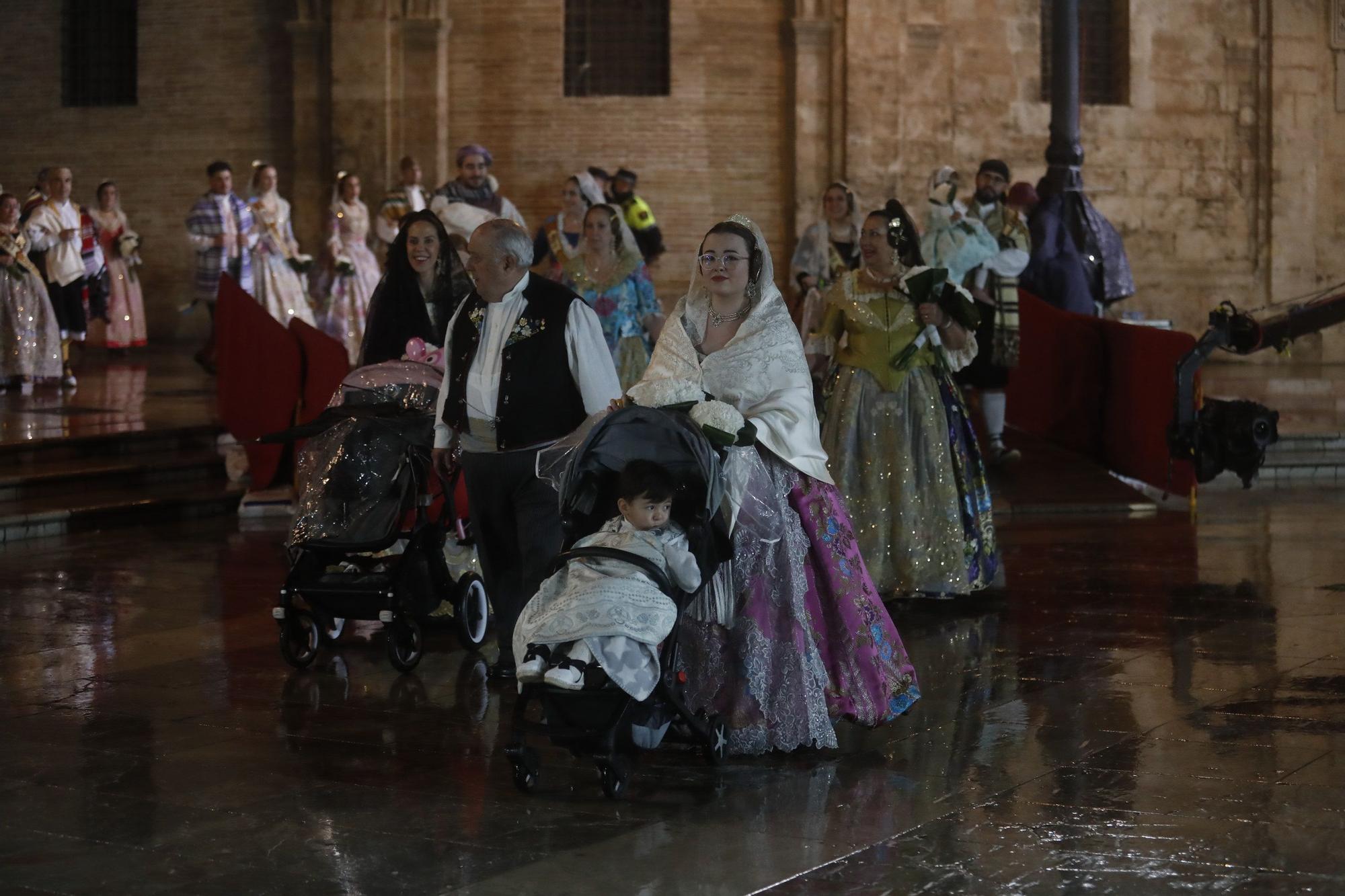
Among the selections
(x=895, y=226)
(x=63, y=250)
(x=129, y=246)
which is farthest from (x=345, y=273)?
(x=895, y=226)

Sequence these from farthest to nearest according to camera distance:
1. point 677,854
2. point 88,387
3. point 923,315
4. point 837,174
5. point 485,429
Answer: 1. point 837,174
2. point 88,387
3. point 923,315
4. point 485,429
5. point 677,854

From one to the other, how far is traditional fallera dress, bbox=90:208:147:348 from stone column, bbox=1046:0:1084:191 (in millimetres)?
9429

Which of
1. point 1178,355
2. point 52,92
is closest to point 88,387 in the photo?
point 52,92

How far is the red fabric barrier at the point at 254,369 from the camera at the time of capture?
10406 millimetres

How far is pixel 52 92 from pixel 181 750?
1710cm

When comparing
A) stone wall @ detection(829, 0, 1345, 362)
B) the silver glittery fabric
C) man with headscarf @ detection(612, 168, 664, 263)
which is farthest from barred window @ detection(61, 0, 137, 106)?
the silver glittery fabric

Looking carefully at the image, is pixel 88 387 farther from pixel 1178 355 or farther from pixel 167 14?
pixel 1178 355

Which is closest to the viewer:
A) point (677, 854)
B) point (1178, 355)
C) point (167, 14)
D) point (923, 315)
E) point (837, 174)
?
point (677, 854)

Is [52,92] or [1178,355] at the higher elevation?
[52,92]

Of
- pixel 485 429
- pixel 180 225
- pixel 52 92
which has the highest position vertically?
pixel 52 92

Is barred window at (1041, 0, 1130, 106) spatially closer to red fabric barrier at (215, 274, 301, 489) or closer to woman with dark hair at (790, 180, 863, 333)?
woman with dark hair at (790, 180, 863, 333)

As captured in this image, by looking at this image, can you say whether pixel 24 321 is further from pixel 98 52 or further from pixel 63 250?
pixel 98 52

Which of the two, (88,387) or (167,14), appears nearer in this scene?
(88,387)

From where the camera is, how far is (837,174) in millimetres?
18594
